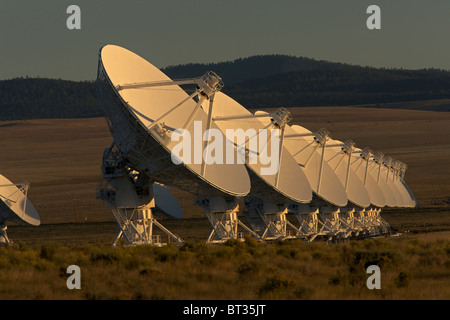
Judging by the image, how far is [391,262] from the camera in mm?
24812

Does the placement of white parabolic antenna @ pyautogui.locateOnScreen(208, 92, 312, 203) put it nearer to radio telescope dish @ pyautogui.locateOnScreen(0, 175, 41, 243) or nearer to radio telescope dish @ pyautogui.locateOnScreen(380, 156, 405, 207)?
radio telescope dish @ pyautogui.locateOnScreen(0, 175, 41, 243)

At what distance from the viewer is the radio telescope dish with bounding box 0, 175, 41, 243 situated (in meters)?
47.7

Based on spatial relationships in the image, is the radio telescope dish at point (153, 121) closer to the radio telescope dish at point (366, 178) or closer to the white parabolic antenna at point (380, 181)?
the radio telescope dish at point (366, 178)

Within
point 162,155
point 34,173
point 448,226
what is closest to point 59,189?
point 34,173

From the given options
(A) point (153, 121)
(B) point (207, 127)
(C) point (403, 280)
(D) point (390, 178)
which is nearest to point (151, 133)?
(A) point (153, 121)

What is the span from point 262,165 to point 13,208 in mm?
15885

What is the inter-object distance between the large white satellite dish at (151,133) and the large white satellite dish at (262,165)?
14.4 feet

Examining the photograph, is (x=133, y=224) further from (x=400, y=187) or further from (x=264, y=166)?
(x=400, y=187)

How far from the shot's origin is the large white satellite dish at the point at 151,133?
3338 cm

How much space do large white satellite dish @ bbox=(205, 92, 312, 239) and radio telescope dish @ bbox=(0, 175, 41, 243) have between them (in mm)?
13457

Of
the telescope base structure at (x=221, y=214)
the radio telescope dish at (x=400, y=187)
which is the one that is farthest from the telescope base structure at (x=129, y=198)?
the radio telescope dish at (x=400, y=187)

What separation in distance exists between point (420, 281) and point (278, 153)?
22.0 meters

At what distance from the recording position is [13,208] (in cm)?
4816
